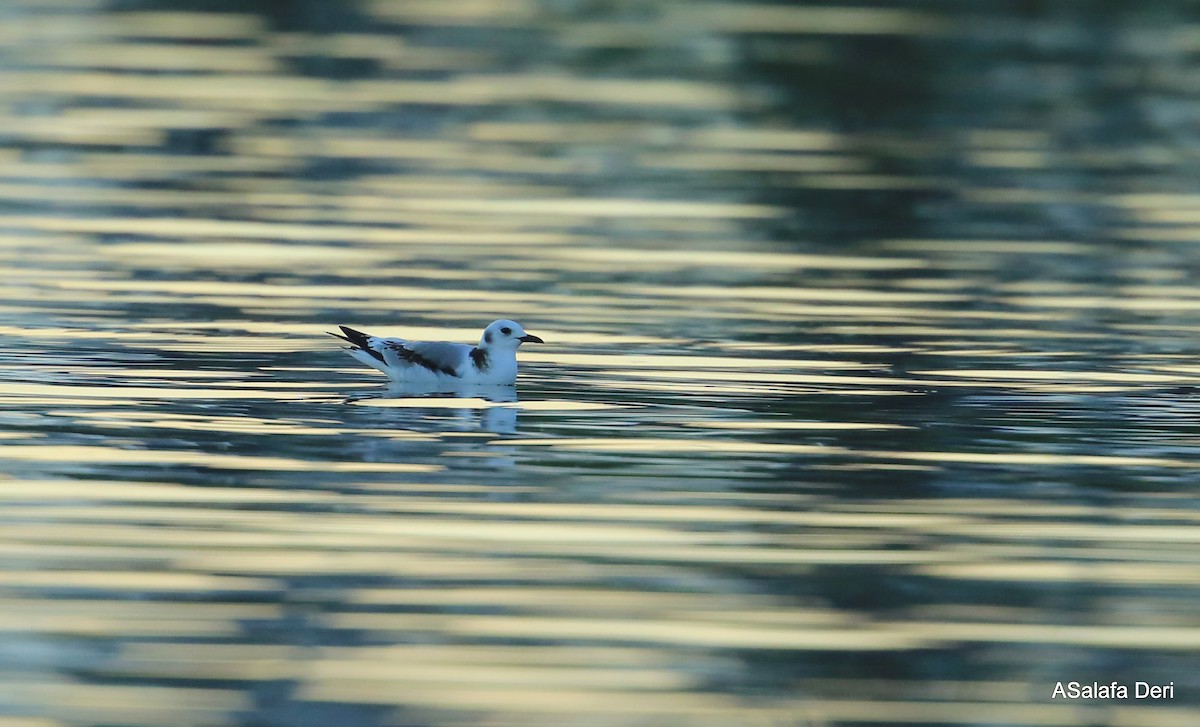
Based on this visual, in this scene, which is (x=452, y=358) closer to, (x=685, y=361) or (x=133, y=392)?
(x=685, y=361)

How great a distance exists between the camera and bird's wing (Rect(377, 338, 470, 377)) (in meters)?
15.0

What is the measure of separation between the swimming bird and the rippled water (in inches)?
12.6

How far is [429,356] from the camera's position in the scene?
15023 mm

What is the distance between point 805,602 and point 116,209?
12756 millimetres

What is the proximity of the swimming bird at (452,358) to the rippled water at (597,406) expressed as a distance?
0.32 metres

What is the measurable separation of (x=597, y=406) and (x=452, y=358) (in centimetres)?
128

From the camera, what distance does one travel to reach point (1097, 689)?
30.0 ft

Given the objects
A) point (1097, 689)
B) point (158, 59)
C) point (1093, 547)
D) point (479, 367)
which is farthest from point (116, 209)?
point (1097, 689)

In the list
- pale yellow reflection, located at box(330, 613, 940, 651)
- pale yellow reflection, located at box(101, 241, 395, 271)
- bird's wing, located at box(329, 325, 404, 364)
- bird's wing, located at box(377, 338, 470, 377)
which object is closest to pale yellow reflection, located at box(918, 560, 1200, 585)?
pale yellow reflection, located at box(330, 613, 940, 651)

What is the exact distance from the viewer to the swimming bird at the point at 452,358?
1493 cm

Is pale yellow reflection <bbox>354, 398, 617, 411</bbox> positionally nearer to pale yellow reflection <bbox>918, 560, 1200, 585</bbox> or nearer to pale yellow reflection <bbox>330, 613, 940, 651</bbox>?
pale yellow reflection <bbox>918, 560, 1200, 585</bbox>

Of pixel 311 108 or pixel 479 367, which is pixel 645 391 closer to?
pixel 479 367

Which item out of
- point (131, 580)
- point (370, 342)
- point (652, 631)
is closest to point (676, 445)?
point (370, 342)

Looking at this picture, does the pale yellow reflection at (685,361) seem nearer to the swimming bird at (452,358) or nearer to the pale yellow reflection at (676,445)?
the swimming bird at (452,358)
